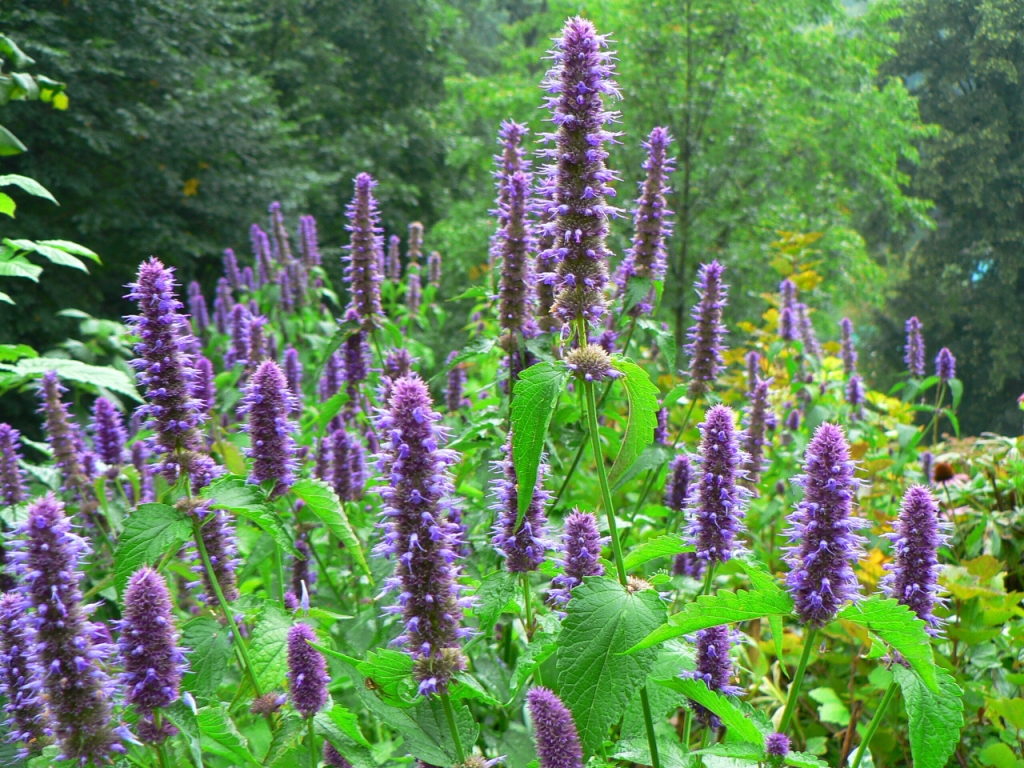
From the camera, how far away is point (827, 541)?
1.80 metres

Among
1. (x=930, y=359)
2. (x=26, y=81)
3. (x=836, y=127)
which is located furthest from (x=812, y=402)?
(x=836, y=127)

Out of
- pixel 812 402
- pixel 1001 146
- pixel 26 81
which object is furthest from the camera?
pixel 1001 146

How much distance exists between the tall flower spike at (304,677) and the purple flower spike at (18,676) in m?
0.52

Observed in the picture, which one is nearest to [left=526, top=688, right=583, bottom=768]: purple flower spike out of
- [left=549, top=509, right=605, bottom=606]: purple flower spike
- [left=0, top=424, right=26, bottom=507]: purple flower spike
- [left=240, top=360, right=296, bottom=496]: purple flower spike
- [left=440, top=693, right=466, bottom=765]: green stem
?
[left=440, top=693, right=466, bottom=765]: green stem

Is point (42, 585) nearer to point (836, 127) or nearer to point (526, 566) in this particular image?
point (526, 566)

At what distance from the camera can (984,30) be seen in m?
6.07

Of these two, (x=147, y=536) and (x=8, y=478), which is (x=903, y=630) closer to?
(x=147, y=536)

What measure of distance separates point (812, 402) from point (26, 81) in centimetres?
500

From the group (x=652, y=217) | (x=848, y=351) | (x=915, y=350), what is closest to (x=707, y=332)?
(x=652, y=217)

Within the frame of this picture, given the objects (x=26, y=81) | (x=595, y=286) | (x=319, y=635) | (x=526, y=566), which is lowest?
(x=319, y=635)

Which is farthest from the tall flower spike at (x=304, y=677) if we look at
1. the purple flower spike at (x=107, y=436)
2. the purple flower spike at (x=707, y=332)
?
the purple flower spike at (x=107, y=436)

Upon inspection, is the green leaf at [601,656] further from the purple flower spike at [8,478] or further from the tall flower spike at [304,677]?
the purple flower spike at [8,478]

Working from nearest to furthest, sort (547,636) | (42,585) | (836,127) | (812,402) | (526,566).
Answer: (42,585) → (547,636) → (526,566) → (812,402) → (836,127)

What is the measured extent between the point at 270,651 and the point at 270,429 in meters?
0.61
